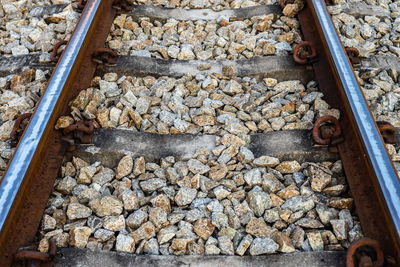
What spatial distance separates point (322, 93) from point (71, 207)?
178 centimetres

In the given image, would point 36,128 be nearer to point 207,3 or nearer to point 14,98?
point 14,98

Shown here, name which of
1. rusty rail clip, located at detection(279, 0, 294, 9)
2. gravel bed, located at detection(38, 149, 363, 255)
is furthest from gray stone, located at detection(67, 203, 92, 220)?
rusty rail clip, located at detection(279, 0, 294, 9)

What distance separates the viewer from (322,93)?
110 inches

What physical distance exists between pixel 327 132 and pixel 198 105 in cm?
88

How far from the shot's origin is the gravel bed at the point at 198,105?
260 cm

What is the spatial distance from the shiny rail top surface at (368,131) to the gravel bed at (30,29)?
222 centimetres

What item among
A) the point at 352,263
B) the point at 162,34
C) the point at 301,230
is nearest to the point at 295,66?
the point at 162,34

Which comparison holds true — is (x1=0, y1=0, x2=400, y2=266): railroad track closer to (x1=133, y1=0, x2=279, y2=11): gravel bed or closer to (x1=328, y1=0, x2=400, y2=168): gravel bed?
(x1=328, y1=0, x2=400, y2=168): gravel bed

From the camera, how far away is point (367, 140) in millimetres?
2121

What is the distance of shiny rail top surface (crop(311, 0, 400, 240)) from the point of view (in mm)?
1821

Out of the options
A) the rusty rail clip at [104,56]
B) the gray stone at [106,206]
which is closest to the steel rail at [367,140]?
the gray stone at [106,206]

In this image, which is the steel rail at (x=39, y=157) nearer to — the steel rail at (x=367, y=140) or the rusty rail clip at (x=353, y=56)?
the steel rail at (x=367, y=140)

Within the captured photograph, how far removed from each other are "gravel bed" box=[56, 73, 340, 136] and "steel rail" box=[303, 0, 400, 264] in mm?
191

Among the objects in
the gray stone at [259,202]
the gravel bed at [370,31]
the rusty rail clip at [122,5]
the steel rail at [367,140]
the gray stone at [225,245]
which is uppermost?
the steel rail at [367,140]
